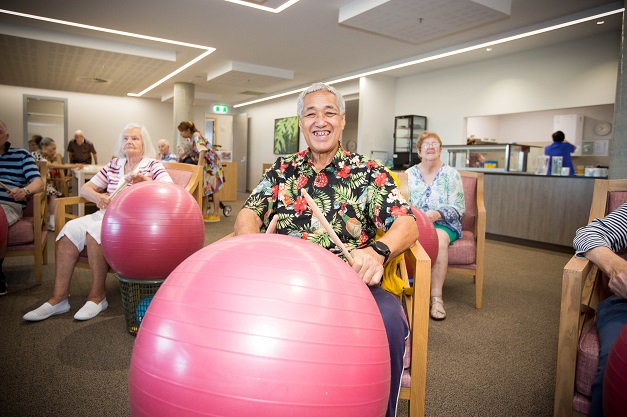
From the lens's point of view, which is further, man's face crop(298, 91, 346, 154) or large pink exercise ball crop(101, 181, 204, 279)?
large pink exercise ball crop(101, 181, 204, 279)

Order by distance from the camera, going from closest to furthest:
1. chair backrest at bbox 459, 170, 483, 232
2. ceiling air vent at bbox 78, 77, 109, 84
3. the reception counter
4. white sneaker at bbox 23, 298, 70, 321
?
white sneaker at bbox 23, 298, 70, 321 → chair backrest at bbox 459, 170, 483, 232 → the reception counter → ceiling air vent at bbox 78, 77, 109, 84

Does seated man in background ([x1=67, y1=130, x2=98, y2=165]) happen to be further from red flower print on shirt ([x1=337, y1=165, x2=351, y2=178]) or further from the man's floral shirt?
red flower print on shirt ([x1=337, y1=165, x2=351, y2=178])

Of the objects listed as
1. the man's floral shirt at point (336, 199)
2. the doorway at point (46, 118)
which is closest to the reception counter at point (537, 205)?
the man's floral shirt at point (336, 199)

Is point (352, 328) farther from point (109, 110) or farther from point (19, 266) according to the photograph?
point (109, 110)

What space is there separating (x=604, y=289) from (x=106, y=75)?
10679 millimetres

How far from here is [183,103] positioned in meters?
10.4

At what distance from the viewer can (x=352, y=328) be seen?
2.32 ft

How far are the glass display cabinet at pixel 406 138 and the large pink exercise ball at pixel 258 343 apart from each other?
7805 mm

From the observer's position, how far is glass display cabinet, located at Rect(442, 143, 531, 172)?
5.95 metres

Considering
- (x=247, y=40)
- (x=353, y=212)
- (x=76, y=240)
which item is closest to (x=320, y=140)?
(x=353, y=212)

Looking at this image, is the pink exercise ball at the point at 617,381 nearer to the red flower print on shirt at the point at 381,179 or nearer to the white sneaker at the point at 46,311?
the red flower print on shirt at the point at 381,179

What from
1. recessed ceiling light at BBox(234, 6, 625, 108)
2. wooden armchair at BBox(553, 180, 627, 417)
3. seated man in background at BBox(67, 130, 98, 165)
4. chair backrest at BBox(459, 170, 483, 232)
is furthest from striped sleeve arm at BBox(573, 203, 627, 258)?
seated man in background at BBox(67, 130, 98, 165)

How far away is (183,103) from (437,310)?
9456 mm

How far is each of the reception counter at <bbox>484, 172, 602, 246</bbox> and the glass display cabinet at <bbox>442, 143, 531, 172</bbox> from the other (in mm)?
367
